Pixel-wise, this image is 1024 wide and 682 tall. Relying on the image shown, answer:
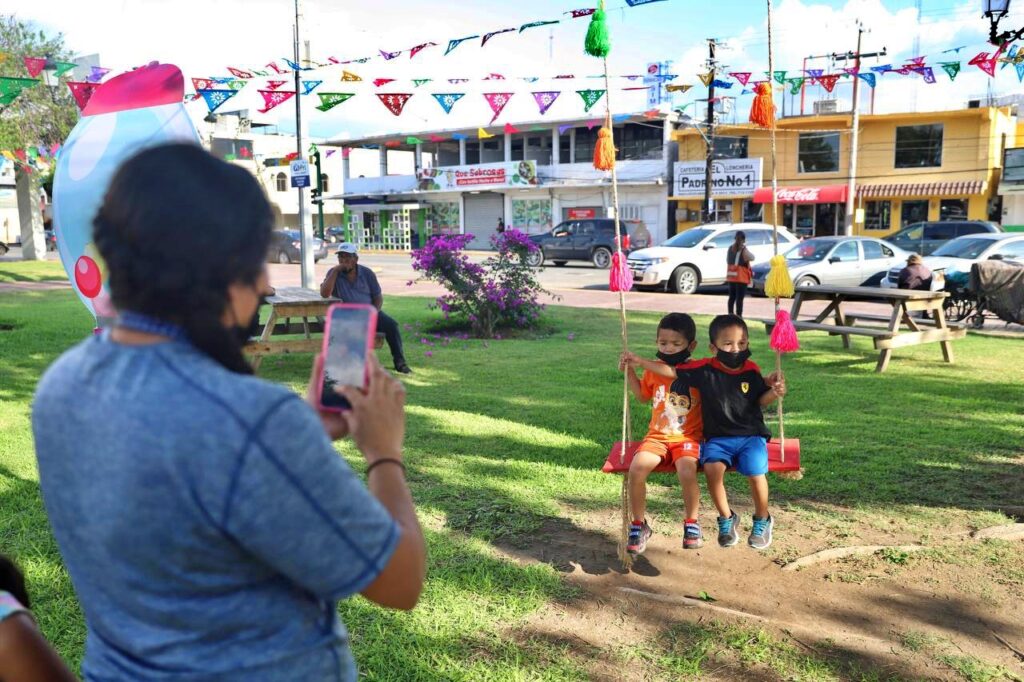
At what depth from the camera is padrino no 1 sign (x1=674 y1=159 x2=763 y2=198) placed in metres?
37.2

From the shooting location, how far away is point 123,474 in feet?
3.92

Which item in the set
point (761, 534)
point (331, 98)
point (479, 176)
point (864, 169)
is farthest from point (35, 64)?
point (479, 176)

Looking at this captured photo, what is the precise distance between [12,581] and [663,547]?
11.1 ft

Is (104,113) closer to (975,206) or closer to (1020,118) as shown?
(975,206)

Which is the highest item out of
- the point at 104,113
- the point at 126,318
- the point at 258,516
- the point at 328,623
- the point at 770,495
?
the point at 104,113

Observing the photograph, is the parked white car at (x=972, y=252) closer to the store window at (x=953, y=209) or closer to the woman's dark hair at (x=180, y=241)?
the woman's dark hair at (x=180, y=241)

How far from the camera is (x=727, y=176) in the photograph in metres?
37.6

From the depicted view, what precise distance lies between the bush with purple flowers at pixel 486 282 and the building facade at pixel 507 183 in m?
25.4

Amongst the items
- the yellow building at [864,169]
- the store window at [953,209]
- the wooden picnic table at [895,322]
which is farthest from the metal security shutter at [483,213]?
the wooden picnic table at [895,322]

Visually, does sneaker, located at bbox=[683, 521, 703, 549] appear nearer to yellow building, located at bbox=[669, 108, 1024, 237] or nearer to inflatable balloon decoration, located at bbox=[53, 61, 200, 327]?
inflatable balloon decoration, located at bbox=[53, 61, 200, 327]

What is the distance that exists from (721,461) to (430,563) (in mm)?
1569

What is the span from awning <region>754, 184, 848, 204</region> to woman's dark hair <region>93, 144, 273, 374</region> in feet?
120

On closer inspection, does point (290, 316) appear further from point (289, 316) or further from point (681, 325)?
point (681, 325)

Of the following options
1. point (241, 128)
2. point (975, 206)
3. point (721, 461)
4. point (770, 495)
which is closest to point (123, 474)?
point (721, 461)
